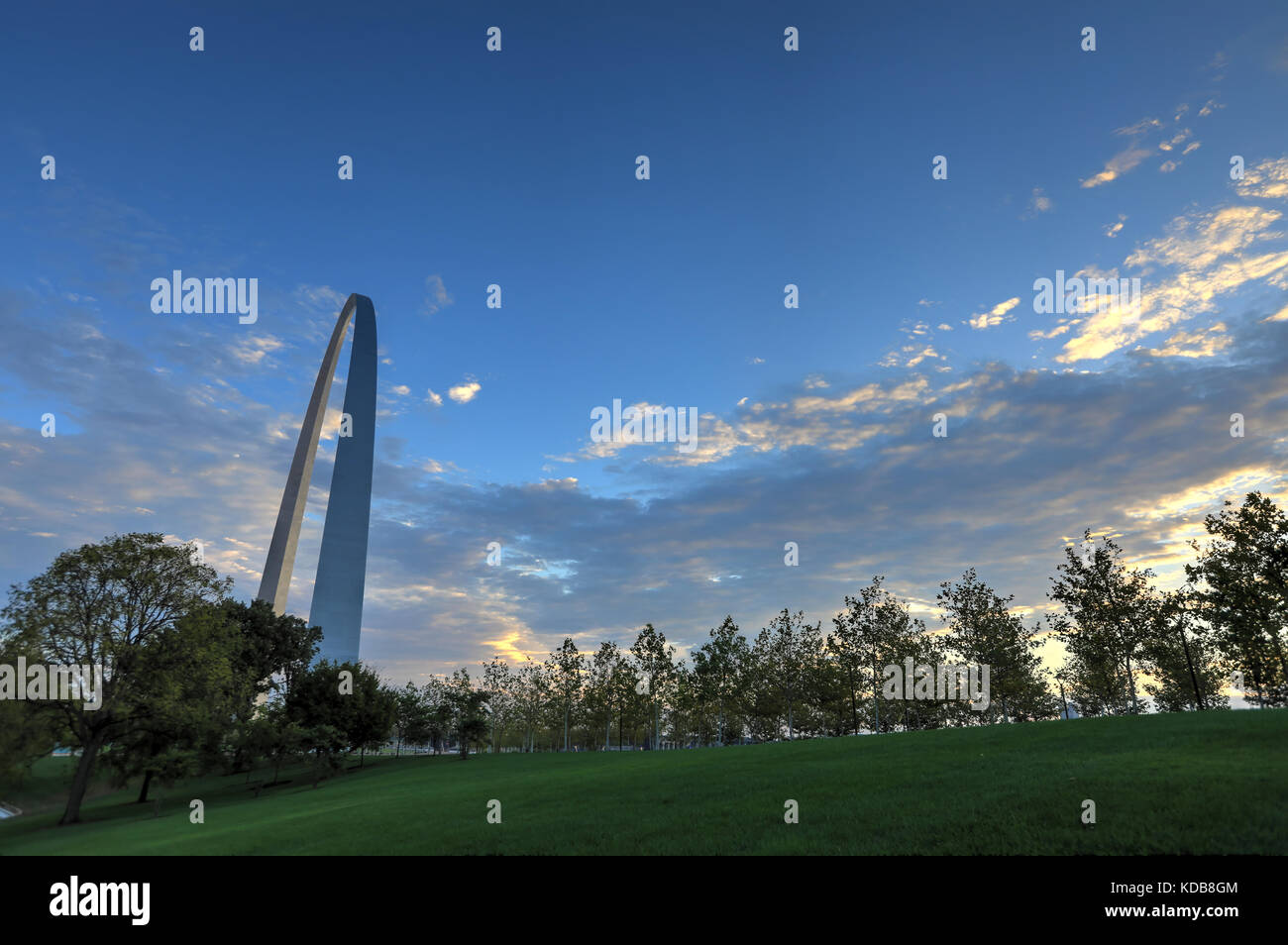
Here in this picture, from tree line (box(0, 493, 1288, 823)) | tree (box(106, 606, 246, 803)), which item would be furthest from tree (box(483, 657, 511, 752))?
tree (box(106, 606, 246, 803))

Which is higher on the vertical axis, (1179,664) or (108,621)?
(108,621)

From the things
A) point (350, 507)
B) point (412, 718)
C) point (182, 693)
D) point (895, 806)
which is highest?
point (350, 507)

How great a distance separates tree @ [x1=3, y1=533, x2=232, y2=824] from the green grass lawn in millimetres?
8946

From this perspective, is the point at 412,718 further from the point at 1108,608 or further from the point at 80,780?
the point at 1108,608

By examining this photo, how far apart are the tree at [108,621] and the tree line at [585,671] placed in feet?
0.33

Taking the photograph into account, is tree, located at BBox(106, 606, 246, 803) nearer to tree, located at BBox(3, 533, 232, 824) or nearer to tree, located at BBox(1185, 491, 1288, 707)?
tree, located at BBox(3, 533, 232, 824)

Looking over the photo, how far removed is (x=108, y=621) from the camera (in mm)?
39344

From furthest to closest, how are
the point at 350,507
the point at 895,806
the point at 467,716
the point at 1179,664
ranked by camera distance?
the point at 350,507 → the point at 467,716 → the point at 1179,664 → the point at 895,806

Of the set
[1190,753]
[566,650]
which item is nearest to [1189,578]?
[1190,753]

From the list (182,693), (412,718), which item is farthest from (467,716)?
(182,693)

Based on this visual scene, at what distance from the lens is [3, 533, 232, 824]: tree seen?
124ft

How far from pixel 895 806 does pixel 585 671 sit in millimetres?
75797
